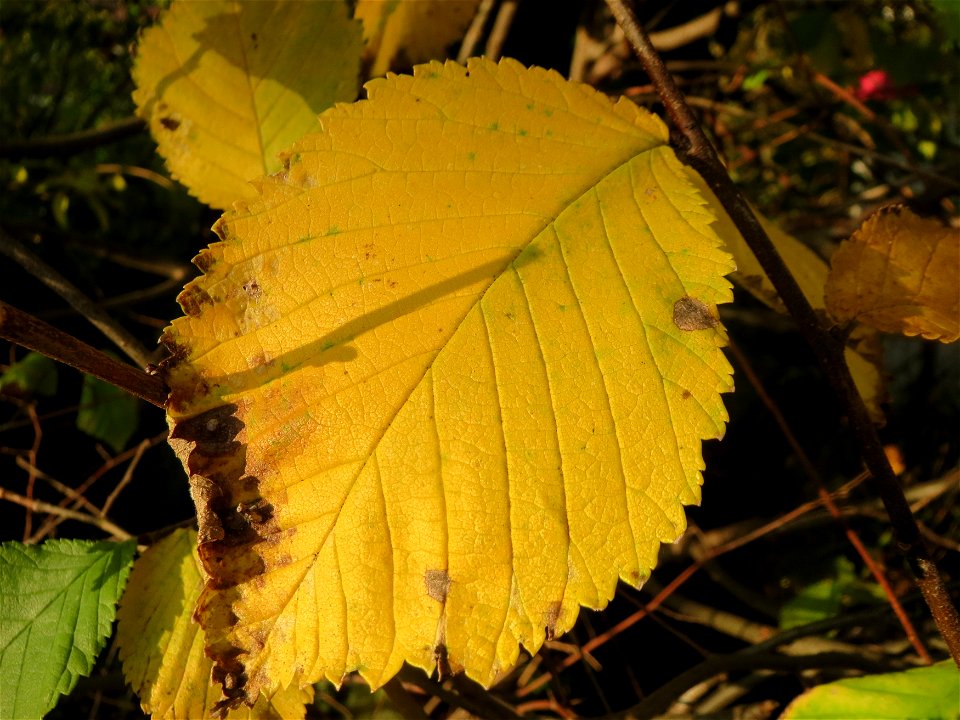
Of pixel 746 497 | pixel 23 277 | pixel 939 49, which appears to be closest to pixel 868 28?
pixel 939 49

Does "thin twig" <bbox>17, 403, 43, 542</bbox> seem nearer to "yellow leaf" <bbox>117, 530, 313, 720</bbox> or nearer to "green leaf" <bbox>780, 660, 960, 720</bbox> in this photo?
"yellow leaf" <bbox>117, 530, 313, 720</bbox>

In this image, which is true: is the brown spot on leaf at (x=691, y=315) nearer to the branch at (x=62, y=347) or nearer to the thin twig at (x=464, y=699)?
the branch at (x=62, y=347)

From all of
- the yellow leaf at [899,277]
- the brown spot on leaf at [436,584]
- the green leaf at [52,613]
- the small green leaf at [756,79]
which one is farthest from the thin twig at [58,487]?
the small green leaf at [756,79]

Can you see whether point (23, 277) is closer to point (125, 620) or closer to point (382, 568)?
point (125, 620)

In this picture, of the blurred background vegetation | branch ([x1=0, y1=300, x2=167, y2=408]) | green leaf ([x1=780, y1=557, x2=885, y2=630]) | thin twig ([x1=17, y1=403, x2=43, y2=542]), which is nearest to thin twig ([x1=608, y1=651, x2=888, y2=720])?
the blurred background vegetation

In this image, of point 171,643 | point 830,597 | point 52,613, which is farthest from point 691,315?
point 830,597

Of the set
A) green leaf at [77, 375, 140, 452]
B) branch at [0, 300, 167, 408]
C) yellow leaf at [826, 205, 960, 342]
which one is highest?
branch at [0, 300, 167, 408]
